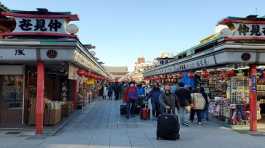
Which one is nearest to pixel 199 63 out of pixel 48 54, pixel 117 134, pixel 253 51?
pixel 253 51

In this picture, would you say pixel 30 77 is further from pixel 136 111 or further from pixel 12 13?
pixel 136 111

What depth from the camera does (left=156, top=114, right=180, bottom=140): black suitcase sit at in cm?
1298

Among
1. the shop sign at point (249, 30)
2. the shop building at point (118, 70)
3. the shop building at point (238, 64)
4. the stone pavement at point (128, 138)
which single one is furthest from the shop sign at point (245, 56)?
the shop building at point (118, 70)

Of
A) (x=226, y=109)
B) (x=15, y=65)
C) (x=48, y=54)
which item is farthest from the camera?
(x=226, y=109)

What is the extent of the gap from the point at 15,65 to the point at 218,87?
12317 mm

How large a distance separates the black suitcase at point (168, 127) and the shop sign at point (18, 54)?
4810 millimetres

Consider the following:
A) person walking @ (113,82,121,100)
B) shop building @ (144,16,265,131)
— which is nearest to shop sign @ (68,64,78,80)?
shop building @ (144,16,265,131)

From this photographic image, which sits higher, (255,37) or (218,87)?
(255,37)

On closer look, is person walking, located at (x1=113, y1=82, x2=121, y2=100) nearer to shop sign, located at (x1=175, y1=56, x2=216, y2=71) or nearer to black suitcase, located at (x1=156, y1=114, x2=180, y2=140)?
shop sign, located at (x1=175, y1=56, x2=216, y2=71)

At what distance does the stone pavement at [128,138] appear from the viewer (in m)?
12.2

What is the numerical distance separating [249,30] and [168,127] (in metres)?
4.85

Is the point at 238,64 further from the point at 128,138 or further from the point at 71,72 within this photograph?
the point at 71,72

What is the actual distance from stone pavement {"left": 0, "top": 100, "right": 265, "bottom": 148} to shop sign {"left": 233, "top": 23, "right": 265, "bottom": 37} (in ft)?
11.5

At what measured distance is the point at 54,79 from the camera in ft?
72.0
